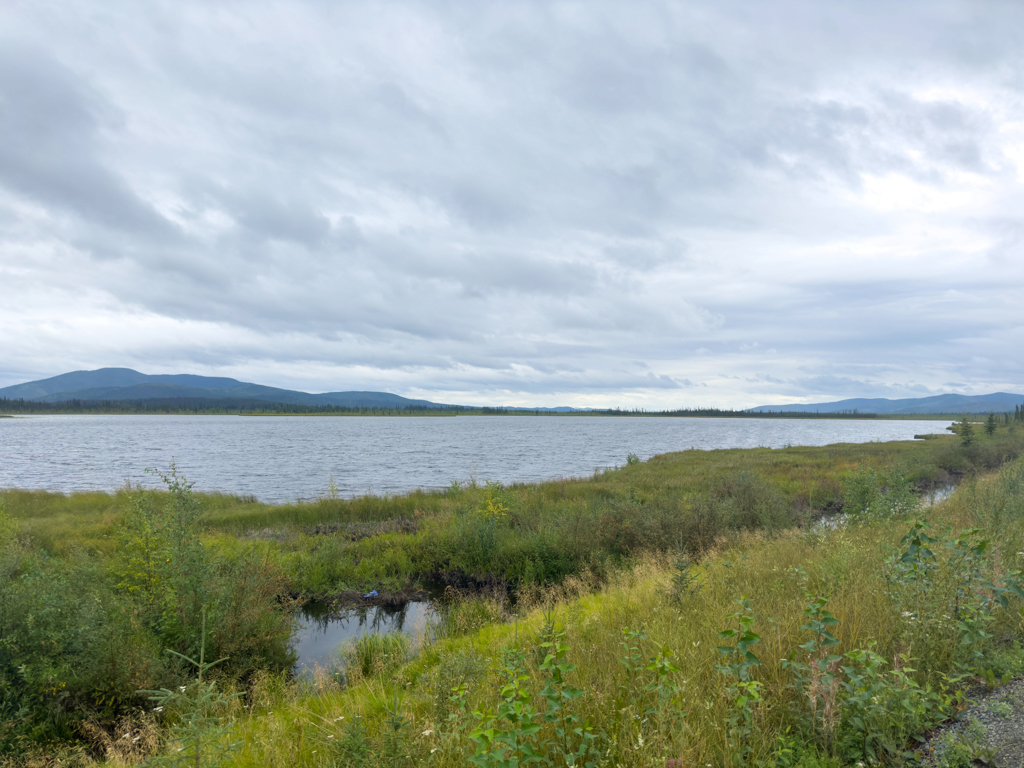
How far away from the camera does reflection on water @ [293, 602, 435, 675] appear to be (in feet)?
32.8

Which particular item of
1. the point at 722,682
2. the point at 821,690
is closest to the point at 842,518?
the point at 722,682

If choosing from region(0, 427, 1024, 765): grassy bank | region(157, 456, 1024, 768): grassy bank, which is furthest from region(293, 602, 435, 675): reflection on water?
region(157, 456, 1024, 768): grassy bank

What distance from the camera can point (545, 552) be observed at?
13.9 meters

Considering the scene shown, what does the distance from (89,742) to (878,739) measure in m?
8.49

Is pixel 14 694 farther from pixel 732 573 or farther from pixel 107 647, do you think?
pixel 732 573

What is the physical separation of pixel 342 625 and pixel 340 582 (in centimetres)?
181

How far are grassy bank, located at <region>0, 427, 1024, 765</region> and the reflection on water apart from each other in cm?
74

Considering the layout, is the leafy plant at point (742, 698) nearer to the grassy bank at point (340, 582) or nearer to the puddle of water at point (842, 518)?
the grassy bank at point (340, 582)

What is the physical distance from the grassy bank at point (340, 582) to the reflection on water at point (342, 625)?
0.74 metres

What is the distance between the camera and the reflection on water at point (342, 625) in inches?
394

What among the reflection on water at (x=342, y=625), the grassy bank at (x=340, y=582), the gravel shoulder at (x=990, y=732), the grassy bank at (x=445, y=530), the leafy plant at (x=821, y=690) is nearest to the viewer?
the gravel shoulder at (x=990, y=732)

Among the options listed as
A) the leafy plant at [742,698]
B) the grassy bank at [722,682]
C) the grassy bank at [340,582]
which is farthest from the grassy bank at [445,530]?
the leafy plant at [742,698]

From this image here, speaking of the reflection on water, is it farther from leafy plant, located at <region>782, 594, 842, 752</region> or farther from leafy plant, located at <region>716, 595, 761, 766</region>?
leafy plant, located at <region>782, 594, 842, 752</region>

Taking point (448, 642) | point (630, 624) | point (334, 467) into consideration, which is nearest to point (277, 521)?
point (448, 642)
